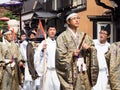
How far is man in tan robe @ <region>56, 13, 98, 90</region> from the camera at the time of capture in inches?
293

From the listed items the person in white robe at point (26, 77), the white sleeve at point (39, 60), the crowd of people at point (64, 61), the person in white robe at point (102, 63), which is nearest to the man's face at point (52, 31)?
the crowd of people at point (64, 61)

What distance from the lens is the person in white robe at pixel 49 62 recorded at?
1034 centimetres

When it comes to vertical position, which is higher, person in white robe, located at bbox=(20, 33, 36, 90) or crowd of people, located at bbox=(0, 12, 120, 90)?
crowd of people, located at bbox=(0, 12, 120, 90)

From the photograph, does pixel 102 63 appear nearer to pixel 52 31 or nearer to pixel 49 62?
pixel 49 62

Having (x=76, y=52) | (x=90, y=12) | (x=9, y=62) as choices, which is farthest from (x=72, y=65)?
(x=90, y=12)

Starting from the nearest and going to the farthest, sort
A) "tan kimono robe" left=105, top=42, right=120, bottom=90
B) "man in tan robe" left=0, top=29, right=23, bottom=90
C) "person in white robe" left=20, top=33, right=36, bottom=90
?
"tan kimono robe" left=105, top=42, right=120, bottom=90 → "man in tan robe" left=0, top=29, right=23, bottom=90 → "person in white robe" left=20, top=33, right=36, bottom=90

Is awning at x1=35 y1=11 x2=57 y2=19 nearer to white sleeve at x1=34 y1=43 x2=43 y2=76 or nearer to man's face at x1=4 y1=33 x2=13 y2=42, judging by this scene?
man's face at x1=4 y1=33 x2=13 y2=42

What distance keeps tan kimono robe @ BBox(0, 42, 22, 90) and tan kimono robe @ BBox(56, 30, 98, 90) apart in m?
3.75

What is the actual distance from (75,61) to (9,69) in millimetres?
4128

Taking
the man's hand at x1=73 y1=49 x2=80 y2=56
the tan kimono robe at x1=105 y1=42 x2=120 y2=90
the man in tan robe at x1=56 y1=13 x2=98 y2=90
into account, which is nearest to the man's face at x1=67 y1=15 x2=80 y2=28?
the man in tan robe at x1=56 y1=13 x2=98 y2=90

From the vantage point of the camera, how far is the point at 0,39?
12203 millimetres

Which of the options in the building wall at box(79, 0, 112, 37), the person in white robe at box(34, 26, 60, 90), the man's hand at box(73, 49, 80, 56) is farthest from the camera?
the building wall at box(79, 0, 112, 37)

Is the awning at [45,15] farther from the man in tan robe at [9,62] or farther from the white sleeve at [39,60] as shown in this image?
the white sleeve at [39,60]

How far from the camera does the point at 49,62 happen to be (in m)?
10.5
